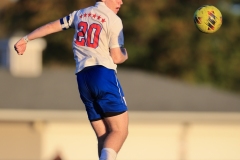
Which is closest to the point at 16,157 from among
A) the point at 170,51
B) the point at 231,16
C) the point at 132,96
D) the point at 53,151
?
the point at 53,151

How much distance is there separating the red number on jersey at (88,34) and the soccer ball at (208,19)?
161 cm

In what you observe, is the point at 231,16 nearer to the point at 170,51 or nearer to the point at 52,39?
the point at 170,51

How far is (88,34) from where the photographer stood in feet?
24.3

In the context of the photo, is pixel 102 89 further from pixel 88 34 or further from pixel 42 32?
pixel 42 32

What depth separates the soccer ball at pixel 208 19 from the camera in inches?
335

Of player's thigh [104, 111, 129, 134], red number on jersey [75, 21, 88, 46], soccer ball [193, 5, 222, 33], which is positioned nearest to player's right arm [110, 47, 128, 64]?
red number on jersey [75, 21, 88, 46]

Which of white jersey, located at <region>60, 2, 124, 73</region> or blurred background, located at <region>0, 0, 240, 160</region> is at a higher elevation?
white jersey, located at <region>60, 2, 124, 73</region>

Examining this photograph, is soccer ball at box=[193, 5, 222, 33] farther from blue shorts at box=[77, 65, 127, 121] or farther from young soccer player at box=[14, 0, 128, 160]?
blue shorts at box=[77, 65, 127, 121]

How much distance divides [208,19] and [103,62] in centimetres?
169

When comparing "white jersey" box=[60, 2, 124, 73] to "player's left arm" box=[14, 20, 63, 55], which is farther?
"player's left arm" box=[14, 20, 63, 55]

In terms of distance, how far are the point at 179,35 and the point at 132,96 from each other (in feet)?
42.7

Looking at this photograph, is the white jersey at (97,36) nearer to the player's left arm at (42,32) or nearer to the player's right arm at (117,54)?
the player's right arm at (117,54)

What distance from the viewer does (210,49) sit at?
35.0 metres

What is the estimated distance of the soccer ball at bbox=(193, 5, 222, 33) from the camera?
27.9 feet
